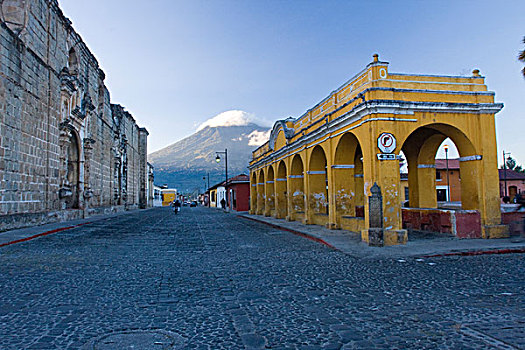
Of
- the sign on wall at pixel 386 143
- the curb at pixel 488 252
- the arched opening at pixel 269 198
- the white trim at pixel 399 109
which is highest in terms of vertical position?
the white trim at pixel 399 109

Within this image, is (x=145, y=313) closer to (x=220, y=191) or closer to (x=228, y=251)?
(x=228, y=251)

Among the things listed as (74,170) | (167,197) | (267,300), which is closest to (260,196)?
(74,170)

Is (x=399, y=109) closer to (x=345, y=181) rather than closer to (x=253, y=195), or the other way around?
(x=345, y=181)

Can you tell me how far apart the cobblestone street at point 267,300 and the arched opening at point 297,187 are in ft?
35.9

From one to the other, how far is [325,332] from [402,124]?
8.46 metres

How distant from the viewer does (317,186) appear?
17.1 meters

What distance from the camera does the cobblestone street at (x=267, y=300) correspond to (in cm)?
378

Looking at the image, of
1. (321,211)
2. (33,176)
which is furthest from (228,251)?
(33,176)

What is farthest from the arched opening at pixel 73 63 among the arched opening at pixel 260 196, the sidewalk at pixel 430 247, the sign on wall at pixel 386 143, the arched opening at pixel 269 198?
the sign on wall at pixel 386 143

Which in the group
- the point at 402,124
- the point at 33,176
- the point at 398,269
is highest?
the point at 402,124

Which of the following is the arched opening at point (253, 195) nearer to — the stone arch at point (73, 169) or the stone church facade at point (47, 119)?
the stone church facade at point (47, 119)

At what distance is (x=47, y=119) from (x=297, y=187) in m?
12.8

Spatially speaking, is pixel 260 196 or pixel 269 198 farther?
pixel 260 196

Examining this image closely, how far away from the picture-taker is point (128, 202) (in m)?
41.4
